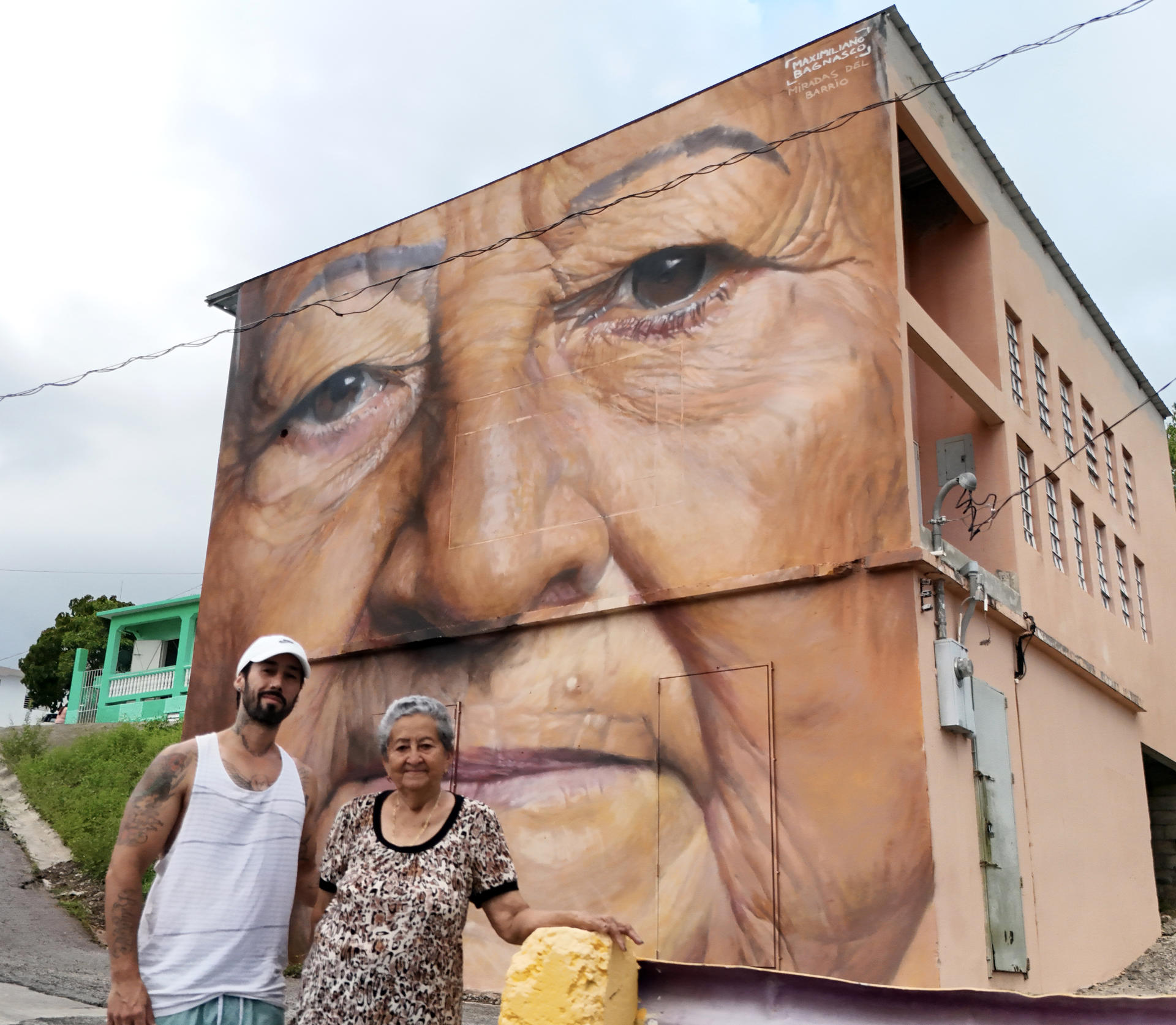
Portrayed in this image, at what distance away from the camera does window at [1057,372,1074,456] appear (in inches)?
545

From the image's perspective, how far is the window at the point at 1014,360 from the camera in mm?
12539

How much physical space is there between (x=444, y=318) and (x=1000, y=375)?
5.85 m

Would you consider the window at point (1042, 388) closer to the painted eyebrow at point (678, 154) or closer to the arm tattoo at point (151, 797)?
the painted eyebrow at point (678, 154)

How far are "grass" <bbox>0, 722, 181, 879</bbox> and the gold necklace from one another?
36.2 ft

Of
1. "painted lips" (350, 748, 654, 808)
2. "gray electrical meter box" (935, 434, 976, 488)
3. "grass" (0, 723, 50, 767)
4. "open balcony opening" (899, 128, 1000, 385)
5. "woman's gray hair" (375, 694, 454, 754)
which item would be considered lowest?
"woman's gray hair" (375, 694, 454, 754)

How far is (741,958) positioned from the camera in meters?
8.80

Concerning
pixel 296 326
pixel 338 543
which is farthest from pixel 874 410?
pixel 296 326

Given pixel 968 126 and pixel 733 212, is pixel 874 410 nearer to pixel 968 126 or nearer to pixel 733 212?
pixel 733 212

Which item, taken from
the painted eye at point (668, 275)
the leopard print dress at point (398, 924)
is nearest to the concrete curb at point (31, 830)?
the painted eye at point (668, 275)

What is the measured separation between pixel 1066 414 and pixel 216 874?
12848 mm

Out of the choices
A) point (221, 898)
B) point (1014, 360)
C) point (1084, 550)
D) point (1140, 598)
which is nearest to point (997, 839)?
point (1084, 550)

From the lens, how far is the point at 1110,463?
15.8 m
